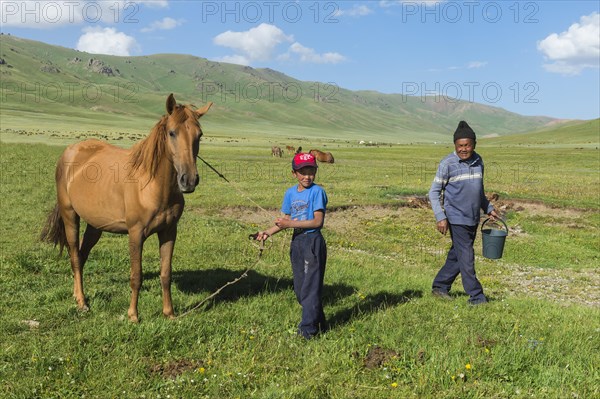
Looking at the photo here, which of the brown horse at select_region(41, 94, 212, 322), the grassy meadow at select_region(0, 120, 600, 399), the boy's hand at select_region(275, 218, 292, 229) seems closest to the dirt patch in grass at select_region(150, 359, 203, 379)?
the grassy meadow at select_region(0, 120, 600, 399)

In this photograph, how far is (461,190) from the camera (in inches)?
303

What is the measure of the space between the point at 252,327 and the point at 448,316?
3.05m

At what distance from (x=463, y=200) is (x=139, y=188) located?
17.3 feet

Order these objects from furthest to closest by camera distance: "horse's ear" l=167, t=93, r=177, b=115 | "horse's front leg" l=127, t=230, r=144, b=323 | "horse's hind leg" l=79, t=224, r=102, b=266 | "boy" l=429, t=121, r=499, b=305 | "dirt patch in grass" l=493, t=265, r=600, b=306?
→ "dirt patch in grass" l=493, t=265, r=600, b=306 → "horse's hind leg" l=79, t=224, r=102, b=266 → "boy" l=429, t=121, r=499, b=305 → "horse's front leg" l=127, t=230, r=144, b=323 → "horse's ear" l=167, t=93, r=177, b=115

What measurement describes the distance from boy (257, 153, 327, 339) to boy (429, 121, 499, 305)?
2743 mm

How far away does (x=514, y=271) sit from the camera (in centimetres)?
1189

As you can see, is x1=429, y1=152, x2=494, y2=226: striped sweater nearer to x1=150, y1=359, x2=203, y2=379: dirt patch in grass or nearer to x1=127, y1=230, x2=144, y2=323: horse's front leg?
x1=150, y1=359, x2=203, y2=379: dirt patch in grass

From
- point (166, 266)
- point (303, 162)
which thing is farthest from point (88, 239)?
point (303, 162)

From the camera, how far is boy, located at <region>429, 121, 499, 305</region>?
764 centimetres

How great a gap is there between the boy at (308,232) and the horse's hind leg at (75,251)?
3354 mm

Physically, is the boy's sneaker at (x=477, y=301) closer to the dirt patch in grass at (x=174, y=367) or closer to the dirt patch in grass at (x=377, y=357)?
the dirt patch in grass at (x=377, y=357)

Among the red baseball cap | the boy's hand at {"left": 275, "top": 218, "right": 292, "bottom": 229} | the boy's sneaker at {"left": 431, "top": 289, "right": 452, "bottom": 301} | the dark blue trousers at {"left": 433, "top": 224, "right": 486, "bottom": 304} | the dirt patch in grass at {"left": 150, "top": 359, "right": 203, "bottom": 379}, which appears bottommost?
the boy's sneaker at {"left": 431, "top": 289, "right": 452, "bottom": 301}

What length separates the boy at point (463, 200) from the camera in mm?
7637

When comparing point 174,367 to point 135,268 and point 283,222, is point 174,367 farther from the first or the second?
point 283,222
